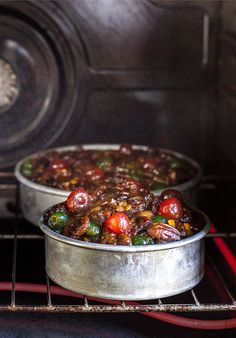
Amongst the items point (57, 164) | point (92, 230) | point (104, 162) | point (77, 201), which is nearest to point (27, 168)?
point (57, 164)

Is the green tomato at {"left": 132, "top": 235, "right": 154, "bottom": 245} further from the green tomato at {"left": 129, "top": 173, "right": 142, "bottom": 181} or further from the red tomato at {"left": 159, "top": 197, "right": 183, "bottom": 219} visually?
the green tomato at {"left": 129, "top": 173, "right": 142, "bottom": 181}

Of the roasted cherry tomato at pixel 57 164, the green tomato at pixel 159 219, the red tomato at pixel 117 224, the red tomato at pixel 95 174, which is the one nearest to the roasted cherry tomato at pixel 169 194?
the green tomato at pixel 159 219

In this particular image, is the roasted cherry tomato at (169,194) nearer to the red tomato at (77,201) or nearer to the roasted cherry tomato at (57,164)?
the red tomato at (77,201)

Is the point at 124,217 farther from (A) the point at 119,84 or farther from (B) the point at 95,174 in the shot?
(A) the point at 119,84

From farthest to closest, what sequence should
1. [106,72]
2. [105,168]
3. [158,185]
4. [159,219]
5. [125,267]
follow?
[106,72], [105,168], [158,185], [159,219], [125,267]

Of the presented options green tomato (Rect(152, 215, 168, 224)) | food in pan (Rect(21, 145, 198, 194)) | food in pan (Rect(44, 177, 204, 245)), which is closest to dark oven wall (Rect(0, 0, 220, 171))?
food in pan (Rect(21, 145, 198, 194))

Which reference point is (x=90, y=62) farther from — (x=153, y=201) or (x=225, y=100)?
(x=153, y=201)
